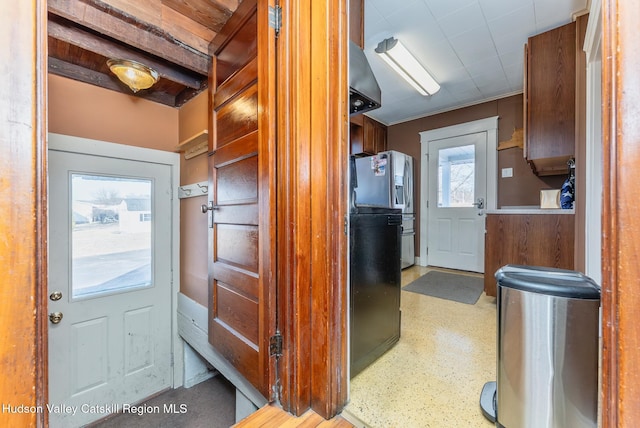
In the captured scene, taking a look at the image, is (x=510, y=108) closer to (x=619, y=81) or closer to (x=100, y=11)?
(x=619, y=81)

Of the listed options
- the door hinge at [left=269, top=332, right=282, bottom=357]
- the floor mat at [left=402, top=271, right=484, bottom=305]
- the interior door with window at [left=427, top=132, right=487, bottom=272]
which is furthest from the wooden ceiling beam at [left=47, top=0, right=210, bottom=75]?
the interior door with window at [left=427, top=132, right=487, bottom=272]

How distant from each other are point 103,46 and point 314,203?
6.05 ft

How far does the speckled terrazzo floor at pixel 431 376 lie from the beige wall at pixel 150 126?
1.51 meters

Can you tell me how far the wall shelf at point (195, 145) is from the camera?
6.77 feet

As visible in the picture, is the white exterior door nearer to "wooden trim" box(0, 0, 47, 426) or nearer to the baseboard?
the baseboard

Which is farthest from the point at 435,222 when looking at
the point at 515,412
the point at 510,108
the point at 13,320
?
the point at 13,320

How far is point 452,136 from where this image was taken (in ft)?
13.2

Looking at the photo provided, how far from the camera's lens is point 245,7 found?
136 centimetres

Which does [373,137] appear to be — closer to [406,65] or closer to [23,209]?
[406,65]

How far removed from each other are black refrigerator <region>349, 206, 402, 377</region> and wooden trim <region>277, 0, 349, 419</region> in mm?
245

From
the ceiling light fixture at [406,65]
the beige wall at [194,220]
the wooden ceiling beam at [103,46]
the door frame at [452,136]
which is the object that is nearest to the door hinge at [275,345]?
the beige wall at [194,220]

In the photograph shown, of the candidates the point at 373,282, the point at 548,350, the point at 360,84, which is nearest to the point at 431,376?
the point at 373,282

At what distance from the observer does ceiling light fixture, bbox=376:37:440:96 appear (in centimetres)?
248

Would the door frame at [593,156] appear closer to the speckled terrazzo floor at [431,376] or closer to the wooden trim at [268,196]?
the speckled terrazzo floor at [431,376]
